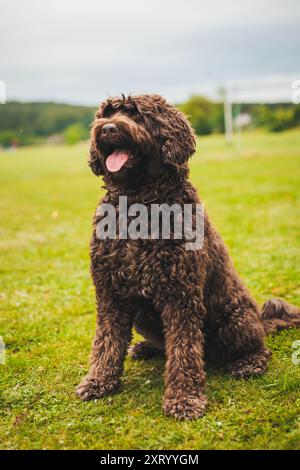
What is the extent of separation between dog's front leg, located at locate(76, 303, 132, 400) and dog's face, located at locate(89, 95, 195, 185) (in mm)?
1120

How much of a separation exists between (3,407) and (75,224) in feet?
25.8

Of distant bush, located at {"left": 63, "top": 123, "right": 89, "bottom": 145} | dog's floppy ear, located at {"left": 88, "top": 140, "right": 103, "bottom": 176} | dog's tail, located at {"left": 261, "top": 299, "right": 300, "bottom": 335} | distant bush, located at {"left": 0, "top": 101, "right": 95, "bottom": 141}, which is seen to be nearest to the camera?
dog's floppy ear, located at {"left": 88, "top": 140, "right": 103, "bottom": 176}

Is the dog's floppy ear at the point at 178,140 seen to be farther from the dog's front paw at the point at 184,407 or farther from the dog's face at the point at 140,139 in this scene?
→ the dog's front paw at the point at 184,407

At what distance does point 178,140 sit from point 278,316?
240cm

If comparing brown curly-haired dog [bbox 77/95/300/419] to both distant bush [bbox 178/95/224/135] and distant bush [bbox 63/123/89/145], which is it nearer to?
distant bush [bbox 178/95/224/135]

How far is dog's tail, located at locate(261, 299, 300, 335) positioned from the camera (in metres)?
5.22

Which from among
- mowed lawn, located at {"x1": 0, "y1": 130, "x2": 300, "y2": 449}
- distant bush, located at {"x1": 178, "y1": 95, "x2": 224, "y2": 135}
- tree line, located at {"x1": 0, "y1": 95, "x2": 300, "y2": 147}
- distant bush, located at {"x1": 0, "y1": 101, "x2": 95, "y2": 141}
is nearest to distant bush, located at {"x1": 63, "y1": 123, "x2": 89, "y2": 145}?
tree line, located at {"x1": 0, "y1": 95, "x2": 300, "y2": 147}

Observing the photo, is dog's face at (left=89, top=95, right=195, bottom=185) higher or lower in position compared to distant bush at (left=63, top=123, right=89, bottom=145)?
lower

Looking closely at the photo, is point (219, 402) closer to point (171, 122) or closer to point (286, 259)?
point (171, 122)

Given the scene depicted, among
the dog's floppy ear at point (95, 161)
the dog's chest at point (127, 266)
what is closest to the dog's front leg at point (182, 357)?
the dog's chest at point (127, 266)

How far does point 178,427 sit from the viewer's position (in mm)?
3707

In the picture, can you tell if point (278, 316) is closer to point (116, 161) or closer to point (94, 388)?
point (94, 388)

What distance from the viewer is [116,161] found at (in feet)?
12.5
